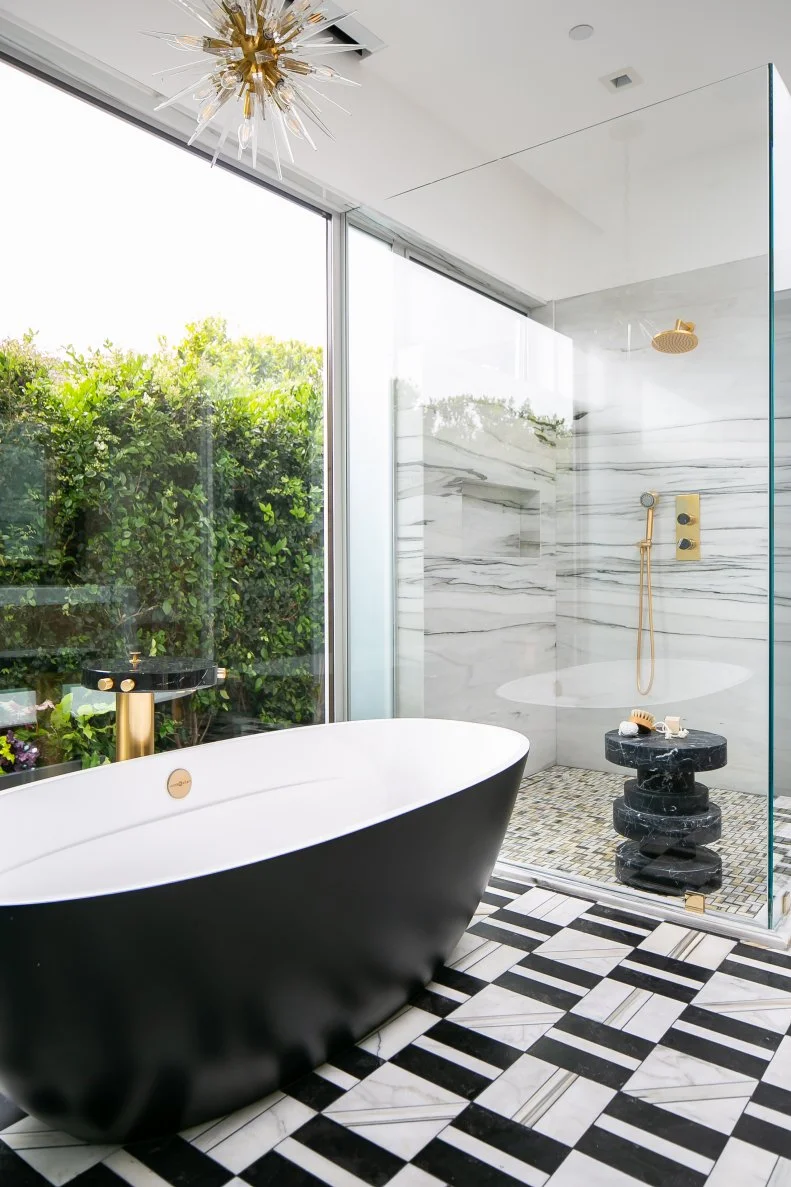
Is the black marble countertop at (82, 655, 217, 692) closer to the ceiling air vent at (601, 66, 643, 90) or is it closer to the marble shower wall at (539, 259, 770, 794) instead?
the marble shower wall at (539, 259, 770, 794)

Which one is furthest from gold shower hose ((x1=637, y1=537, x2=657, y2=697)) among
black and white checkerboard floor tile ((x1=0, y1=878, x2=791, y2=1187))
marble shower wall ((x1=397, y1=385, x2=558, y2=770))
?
black and white checkerboard floor tile ((x1=0, y1=878, x2=791, y2=1187))

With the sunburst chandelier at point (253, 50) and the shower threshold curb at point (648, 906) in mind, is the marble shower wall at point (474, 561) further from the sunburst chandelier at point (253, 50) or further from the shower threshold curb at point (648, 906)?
the sunburst chandelier at point (253, 50)

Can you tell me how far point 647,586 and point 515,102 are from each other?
7.19 ft

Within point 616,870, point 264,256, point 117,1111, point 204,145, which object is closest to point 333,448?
point 264,256

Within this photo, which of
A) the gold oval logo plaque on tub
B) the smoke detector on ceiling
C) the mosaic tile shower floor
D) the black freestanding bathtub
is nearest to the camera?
the black freestanding bathtub

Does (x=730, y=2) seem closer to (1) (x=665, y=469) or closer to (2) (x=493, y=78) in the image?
(2) (x=493, y=78)

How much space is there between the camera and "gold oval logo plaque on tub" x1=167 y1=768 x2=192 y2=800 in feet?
7.87

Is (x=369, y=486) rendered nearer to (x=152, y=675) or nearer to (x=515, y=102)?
(x=152, y=675)

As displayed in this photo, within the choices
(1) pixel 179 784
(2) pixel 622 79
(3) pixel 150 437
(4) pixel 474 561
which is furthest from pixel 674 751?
(2) pixel 622 79

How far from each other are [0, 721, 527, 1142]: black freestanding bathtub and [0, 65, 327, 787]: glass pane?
55cm

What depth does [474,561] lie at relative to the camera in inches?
135

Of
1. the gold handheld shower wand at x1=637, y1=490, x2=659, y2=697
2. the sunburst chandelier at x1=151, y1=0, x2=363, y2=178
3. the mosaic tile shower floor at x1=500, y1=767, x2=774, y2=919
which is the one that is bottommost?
the mosaic tile shower floor at x1=500, y1=767, x2=774, y2=919

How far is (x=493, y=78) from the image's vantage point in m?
3.38

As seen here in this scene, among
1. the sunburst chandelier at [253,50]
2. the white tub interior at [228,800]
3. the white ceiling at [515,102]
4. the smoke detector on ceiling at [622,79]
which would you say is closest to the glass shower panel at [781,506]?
the white ceiling at [515,102]
